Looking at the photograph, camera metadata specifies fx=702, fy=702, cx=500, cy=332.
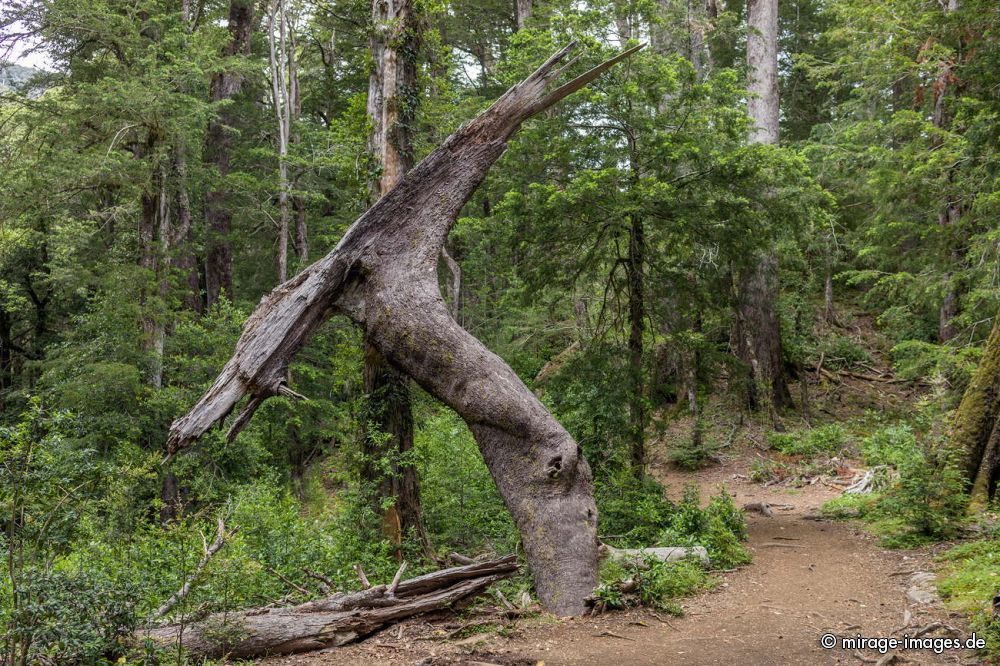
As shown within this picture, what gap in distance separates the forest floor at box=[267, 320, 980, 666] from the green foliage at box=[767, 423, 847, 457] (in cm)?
606

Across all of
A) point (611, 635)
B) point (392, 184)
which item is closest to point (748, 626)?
point (611, 635)

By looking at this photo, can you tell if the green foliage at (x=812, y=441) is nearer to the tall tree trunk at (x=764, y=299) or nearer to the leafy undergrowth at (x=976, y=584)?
the tall tree trunk at (x=764, y=299)

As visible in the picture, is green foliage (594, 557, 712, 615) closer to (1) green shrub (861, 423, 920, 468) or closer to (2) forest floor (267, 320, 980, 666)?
(2) forest floor (267, 320, 980, 666)

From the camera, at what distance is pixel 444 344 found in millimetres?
6840

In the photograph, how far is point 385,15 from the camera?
893 centimetres

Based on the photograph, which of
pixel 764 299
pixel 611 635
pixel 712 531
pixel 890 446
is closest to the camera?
pixel 611 635

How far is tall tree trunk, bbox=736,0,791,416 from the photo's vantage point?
54.3ft

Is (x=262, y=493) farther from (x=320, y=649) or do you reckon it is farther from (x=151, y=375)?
(x=320, y=649)

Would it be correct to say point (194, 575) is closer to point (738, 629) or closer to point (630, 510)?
point (738, 629)

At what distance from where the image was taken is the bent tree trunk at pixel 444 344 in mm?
6484

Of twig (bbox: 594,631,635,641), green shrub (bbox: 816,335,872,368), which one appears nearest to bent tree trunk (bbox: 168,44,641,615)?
twig (bbox: 594,631,635,641)

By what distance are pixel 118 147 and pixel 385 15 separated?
9.25 metres

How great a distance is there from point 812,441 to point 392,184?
10669 mm

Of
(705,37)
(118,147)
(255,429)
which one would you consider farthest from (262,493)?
(705,37)
